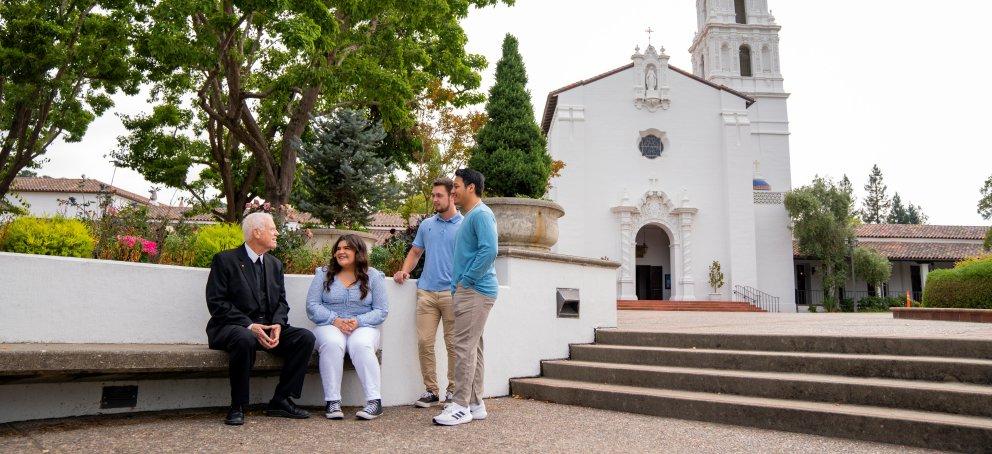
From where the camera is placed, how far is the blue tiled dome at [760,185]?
1206 inches

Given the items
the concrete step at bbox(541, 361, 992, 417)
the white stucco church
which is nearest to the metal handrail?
the white stucco church

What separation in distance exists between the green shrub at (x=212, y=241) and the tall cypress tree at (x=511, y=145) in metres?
3.19

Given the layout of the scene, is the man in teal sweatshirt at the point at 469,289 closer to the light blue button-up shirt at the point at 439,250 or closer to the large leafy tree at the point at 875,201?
the light blue button-up shirt at the point at 439,250

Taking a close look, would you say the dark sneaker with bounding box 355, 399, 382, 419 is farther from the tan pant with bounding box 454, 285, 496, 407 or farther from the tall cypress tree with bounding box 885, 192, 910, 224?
the tall cypress tree with bounding box 885, 192, 910, 224

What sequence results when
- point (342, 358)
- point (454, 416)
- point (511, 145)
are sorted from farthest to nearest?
1. point (511, 145)
2. point (342, 358)
3. point (454, 416)

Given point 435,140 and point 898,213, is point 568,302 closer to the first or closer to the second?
point 435,140

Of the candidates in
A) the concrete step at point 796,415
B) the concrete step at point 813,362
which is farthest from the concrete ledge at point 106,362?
the concrete step at point 813,362

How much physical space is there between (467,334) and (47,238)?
308cm

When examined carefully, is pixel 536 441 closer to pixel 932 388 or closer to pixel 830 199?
pixel 932 388

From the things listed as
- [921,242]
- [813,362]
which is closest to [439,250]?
[813,362]

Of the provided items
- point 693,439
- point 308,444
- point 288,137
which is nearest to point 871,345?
point 693,439

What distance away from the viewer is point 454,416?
14.7 feet

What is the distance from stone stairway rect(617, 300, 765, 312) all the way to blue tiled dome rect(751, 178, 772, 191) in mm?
7605

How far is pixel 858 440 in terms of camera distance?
4.01 metres
